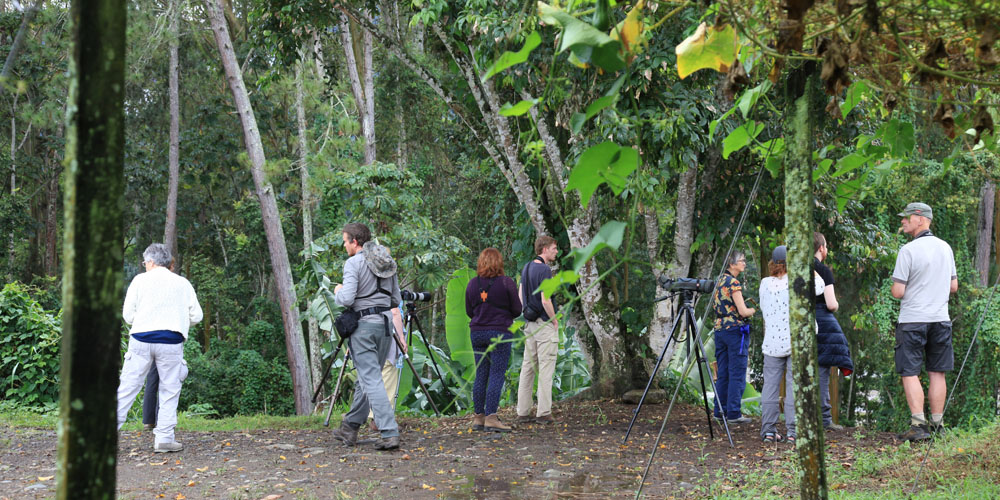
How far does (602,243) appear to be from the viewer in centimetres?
155

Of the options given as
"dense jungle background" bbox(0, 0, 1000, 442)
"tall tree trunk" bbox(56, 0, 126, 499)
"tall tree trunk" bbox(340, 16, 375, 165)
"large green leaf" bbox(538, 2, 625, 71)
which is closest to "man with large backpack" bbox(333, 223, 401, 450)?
"dense jungle background" bbox(0, 0, 1000, 442)

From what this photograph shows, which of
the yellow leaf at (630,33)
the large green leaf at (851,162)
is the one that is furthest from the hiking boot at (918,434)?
the yellow leaf at (630,33)

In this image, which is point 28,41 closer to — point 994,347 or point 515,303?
point 515,303

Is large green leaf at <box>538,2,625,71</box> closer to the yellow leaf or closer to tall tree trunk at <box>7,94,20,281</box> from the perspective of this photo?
the yellow leaf

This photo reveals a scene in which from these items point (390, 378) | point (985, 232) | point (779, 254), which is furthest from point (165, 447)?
point (985, 232)

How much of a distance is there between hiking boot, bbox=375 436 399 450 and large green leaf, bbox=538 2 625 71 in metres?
5.38

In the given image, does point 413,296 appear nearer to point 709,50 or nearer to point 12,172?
point 709,50

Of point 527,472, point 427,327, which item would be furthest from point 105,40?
point 427,327

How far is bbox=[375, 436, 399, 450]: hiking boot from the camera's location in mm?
6586

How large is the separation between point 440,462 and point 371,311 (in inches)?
51.0

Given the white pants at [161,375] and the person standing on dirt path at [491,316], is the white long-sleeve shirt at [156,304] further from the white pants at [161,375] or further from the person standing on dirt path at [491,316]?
the person standing on dirt path at [491,316]

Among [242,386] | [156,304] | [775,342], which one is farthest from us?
[242,386]

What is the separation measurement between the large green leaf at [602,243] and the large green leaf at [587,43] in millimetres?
326

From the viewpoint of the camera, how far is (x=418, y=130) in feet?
77.9
